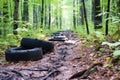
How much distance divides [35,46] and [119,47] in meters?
5.16

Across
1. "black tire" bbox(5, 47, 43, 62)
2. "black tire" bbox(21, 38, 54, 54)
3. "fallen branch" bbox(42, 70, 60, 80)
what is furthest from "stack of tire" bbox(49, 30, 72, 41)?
"fallen branch" bbox(42, 70, 60, 80)

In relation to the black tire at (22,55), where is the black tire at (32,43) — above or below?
above

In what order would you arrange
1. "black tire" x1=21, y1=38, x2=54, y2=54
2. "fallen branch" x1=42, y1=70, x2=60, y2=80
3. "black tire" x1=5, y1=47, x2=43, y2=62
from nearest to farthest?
"fallen branch" x1=42, y1=70, x2=60, y2=80
"black tire" x1=5, y1=47, x2=43, y2=62
"black tire" x1=21, y1=38, x2=54, y2=54

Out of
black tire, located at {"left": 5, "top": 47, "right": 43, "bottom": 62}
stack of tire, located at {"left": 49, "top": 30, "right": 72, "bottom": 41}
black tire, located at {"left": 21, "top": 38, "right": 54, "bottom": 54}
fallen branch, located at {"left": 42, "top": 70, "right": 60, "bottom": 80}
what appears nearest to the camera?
fallen branch, located at {"left": 42, "top": 70, "right": 60, "bottom": 80}

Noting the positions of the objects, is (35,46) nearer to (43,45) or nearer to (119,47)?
(43,45)

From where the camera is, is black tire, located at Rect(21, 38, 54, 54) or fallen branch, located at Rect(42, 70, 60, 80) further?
black tire, located at Rect(21, 38, 54, 54)

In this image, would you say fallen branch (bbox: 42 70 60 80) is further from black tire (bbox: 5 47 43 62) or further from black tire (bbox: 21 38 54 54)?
black tire (bbox: 21 38 54 54)

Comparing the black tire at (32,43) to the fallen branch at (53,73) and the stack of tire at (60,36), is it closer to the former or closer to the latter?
the fallen branch at (53,73)

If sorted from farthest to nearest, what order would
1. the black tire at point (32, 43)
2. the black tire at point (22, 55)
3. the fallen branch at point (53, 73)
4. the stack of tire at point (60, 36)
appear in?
the stack of tire at point (60, 36), the black tire at point (32, 43), the black tire at point (22, 55), the fallen branch at point (53, 73)

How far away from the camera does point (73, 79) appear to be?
646 centimetres

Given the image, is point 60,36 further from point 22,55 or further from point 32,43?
point 22,55

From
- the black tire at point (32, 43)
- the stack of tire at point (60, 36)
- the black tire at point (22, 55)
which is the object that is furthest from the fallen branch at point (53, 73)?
the stack of tire at point (60, 36)

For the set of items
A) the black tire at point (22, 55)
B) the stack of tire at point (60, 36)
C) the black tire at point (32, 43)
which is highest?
the black tire at point (32, 43)

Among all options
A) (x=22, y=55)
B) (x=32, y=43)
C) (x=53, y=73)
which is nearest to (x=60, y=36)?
(x=32, y=43)
